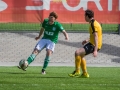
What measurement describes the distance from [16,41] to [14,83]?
1280 cm

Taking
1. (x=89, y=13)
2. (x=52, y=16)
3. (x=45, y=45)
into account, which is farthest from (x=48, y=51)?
(x=89, y=13)

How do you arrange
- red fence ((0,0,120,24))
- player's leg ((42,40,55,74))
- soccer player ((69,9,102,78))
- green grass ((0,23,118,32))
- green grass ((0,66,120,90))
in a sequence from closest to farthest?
1. green grass ((0,66,120,90))
2. soccer player ((69,9,102,78))
3. player's leg ((42,40,55,74))
4. red fence ((0,0,120,24))
5. green grass ((0,23,118,32))

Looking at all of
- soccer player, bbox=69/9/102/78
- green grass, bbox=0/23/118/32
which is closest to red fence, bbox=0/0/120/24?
green grass, bbox=0/23/118/32

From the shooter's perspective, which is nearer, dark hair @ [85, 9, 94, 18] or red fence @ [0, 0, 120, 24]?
dark hair @ [85, 9, 94, 18]

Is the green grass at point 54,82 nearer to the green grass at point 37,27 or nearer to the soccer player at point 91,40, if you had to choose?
the soccer player at point 91,40

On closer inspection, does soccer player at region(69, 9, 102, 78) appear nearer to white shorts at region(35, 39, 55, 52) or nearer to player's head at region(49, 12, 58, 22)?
player's head at region(49, 12, 58, 22)

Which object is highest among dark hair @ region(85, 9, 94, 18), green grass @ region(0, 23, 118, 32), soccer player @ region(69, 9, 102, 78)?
dark hair @ region(85, 9, 94, 18)

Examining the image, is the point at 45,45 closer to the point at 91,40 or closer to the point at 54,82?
the point at 91,40

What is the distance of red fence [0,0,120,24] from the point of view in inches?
930

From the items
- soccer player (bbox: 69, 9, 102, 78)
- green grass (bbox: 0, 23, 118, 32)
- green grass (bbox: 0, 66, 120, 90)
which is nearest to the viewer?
green grass (bbox: 0, 66, 120, 90)

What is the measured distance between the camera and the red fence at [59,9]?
23612 millimetres

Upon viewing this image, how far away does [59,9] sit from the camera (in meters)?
23.8

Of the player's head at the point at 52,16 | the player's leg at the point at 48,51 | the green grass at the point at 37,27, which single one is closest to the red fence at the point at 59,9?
the green grass at the point at 37,27

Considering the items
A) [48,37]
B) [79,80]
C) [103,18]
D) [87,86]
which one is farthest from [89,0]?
[87,86]
